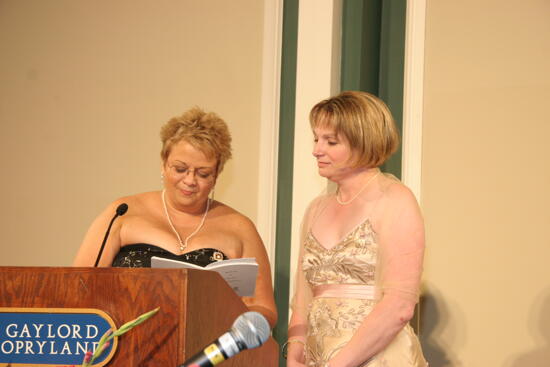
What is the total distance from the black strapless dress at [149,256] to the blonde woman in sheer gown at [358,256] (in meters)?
0.51

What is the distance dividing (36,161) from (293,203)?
6.49 ft

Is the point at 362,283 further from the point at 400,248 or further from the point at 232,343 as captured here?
the point at 232,343

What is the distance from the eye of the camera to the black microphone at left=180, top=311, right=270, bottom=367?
3.74 feet

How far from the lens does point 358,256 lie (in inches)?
97.2

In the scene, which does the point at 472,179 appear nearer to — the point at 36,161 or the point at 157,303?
the point at 157,303

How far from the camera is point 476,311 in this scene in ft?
11.8

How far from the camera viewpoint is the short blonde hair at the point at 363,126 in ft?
8.33

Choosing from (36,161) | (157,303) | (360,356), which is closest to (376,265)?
(360,356)

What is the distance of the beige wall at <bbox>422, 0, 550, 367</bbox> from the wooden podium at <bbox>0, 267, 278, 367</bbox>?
2.09 meters

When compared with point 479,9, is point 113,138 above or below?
below

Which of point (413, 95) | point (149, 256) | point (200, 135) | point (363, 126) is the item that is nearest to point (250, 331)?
point (363, 126)

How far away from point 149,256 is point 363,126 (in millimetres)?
1135

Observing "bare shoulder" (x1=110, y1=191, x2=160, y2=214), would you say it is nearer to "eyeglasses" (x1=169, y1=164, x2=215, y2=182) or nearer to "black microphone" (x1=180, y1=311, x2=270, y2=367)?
"eyeglasses" (x1=169, y1=164, x2=215, y2=182)

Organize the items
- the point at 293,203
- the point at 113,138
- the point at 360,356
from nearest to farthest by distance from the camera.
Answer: the point at 360,356 < the point at 293,203 < the point at 113,138
